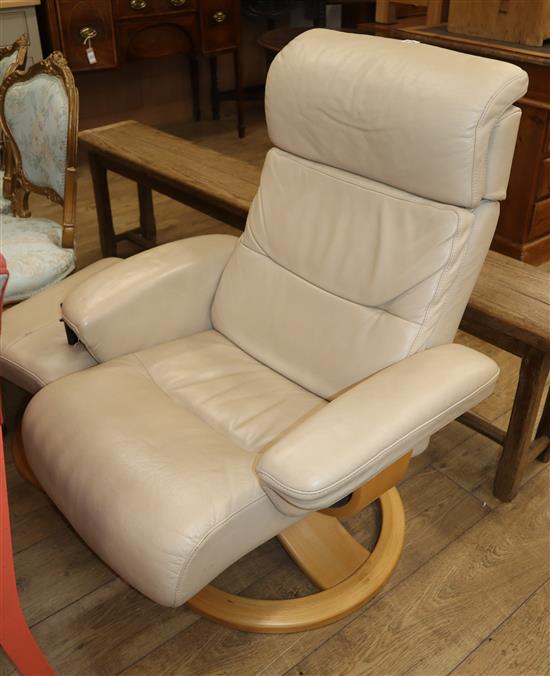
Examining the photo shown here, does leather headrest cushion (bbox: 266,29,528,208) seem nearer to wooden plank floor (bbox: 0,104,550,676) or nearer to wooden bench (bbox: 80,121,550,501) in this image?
wooden bench (bbox: 80,121,550,501)

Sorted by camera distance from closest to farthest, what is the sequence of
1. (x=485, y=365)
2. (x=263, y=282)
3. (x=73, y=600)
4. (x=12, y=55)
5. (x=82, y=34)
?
1. (x=485, y=365)
2. (x=73, y=600)
3. (x=263, y=282)
4. (x=12, y=55)
5. (x=82, y=34)

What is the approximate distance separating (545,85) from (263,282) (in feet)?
4.51

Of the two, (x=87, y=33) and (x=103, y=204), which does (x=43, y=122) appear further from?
(x=87, y=33)

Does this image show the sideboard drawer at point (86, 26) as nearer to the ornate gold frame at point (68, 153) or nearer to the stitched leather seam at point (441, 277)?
the ornate gold frame at point (68, 153)

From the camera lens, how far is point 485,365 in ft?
3.99

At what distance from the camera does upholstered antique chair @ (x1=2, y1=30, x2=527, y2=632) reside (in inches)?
42.9

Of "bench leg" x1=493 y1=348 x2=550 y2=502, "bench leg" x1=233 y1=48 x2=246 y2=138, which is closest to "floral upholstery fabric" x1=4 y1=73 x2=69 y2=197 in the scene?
"bench leg" x1=493 y1=348 x2=550 y2=502

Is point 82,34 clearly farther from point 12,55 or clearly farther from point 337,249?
point 337,249

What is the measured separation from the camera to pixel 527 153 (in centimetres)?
243

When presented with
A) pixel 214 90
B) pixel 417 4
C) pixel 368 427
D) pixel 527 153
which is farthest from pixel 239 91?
pixel 368 427

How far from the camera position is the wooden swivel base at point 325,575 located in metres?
1.35

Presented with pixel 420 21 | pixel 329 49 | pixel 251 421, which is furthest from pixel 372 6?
pixel 251 421

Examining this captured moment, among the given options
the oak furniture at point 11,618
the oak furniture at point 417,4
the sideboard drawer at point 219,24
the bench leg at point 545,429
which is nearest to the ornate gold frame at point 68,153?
the oak furniture at point 11,618

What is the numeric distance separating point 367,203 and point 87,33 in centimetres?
243
